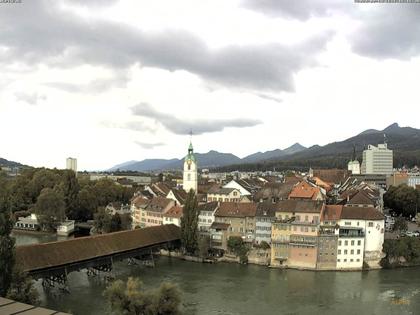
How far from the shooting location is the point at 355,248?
4531cm

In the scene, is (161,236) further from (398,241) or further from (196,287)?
(398,241)

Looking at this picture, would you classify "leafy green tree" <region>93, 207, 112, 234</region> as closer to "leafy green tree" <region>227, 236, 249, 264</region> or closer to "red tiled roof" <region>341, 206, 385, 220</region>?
"leafy green tree" <region>227, 236, 249, 264</region>

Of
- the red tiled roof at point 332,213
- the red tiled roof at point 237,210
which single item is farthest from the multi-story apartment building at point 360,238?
the red tiled roof at point 237,210

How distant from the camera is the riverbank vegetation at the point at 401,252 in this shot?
46.5 m

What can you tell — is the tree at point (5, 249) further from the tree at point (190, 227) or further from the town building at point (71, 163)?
the town building at point (71, 163)

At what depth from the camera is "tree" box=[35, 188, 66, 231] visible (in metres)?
67.3

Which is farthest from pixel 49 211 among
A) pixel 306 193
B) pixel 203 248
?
pixel 306 193

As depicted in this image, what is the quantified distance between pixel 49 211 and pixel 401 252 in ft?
145

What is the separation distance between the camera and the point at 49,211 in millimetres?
67312

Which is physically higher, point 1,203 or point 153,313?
point 1,203

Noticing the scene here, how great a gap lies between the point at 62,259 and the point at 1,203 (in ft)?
35.9

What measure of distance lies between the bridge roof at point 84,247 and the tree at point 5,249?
5.58m

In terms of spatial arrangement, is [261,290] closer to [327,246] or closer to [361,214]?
[327,246]

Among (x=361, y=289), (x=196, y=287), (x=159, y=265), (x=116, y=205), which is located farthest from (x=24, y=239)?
(x=361, y=289)
